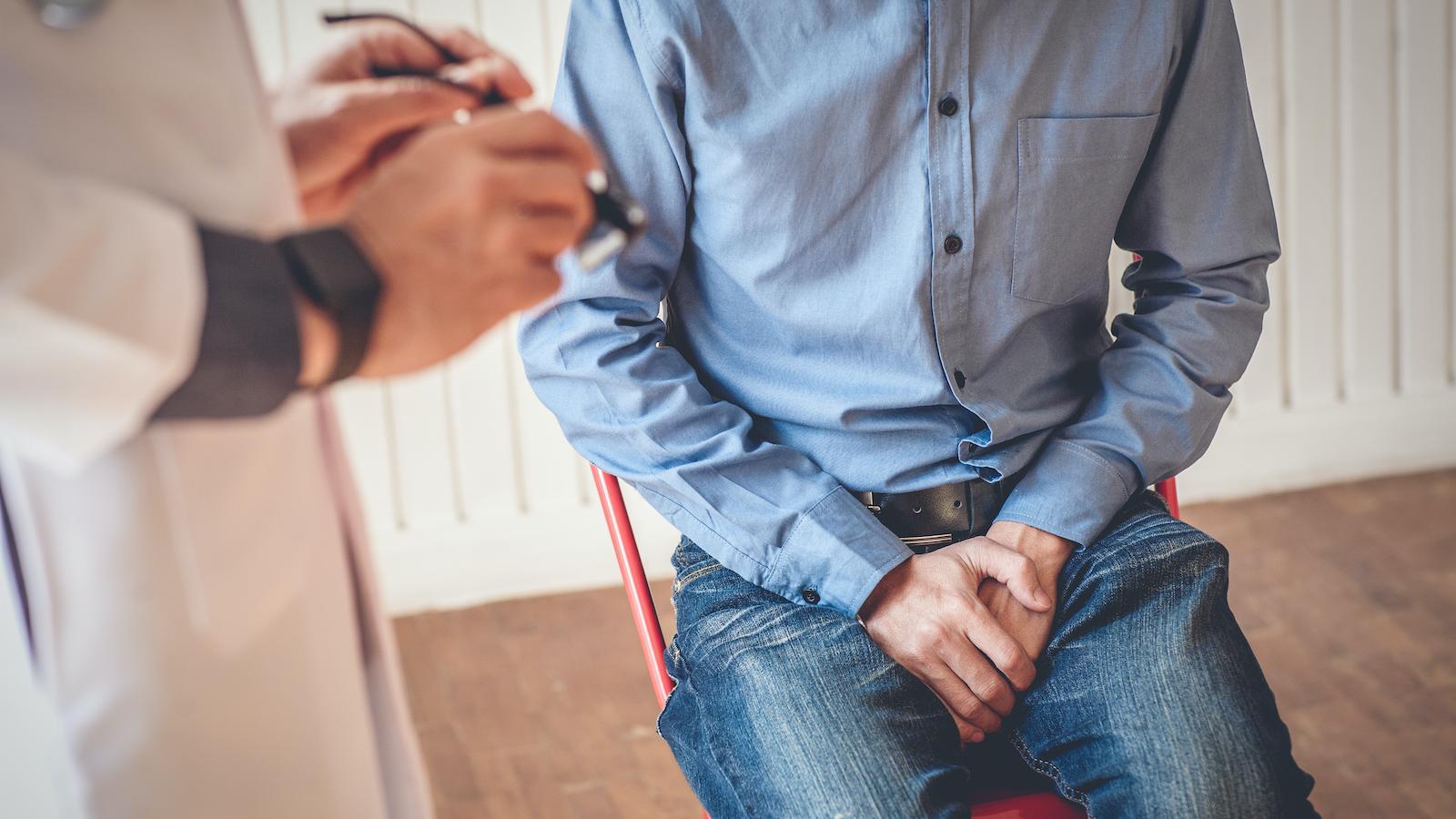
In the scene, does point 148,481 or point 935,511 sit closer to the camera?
point 148,481

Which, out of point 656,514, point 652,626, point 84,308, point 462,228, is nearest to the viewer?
point 84,308

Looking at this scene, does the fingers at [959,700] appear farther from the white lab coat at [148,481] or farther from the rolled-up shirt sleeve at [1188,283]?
the white lab coat at [148,481]

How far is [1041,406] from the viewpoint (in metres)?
1.38

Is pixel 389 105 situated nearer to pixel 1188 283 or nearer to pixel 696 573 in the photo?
pixel 696 573

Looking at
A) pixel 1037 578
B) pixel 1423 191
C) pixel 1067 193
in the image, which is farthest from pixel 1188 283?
pixel 1423 191

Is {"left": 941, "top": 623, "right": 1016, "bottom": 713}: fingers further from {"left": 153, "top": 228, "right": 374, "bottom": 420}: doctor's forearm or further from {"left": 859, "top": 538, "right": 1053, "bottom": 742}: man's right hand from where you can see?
{"left": 153, "top": 228, "right": 374, "bottom": 420}: doctor's forearm

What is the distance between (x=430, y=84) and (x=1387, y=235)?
10.2 feet

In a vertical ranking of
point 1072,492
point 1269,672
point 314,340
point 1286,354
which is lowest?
point 1269,672

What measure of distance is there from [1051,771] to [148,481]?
2.89ft

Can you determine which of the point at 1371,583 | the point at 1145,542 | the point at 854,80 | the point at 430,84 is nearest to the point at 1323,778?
the point at 1371,583

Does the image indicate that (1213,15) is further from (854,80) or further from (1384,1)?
(1384,1)

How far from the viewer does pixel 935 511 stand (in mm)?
1344

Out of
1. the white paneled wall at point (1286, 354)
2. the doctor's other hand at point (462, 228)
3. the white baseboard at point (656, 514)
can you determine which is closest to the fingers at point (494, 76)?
the doctor's other hand at point (462, 228)

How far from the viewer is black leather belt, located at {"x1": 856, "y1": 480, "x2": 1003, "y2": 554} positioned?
1.33 meters
